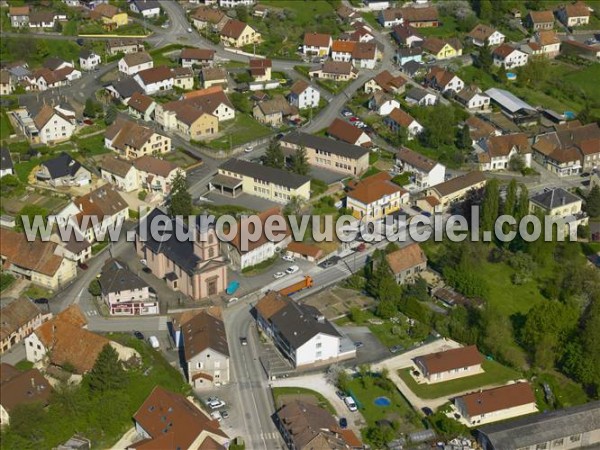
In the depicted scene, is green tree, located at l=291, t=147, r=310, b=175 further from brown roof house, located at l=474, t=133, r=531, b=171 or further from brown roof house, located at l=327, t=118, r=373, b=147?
brown roof house, located at l=474, t=133, r=531, b=171

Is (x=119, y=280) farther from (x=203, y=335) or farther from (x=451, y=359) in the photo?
(x=451, y=359)

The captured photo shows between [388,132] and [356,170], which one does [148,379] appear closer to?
[356,170]

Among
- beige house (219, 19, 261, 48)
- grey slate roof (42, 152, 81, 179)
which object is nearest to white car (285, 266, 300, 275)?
grey slate roof (42, 152, 81, 179)

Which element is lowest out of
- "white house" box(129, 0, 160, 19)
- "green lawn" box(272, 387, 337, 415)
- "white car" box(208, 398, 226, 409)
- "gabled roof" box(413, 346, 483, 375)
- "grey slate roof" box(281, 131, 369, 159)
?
"green lawn" box(272, 387, 337, 415)

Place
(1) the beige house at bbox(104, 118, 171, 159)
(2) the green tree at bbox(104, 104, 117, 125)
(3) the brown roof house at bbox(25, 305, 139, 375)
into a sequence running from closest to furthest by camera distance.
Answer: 1. (3) the brown roof house at bbox(25, 305, 139, 375)
2. (1) the beige house at bbox(104, 118, 171, 159)
3. (2) the green tree at bbox(104, 104, 117, 125)

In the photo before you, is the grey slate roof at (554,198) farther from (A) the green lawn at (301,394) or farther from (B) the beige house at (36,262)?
(B) the beige house at (36,262)

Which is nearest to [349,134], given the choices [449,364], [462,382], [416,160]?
[416,160]
